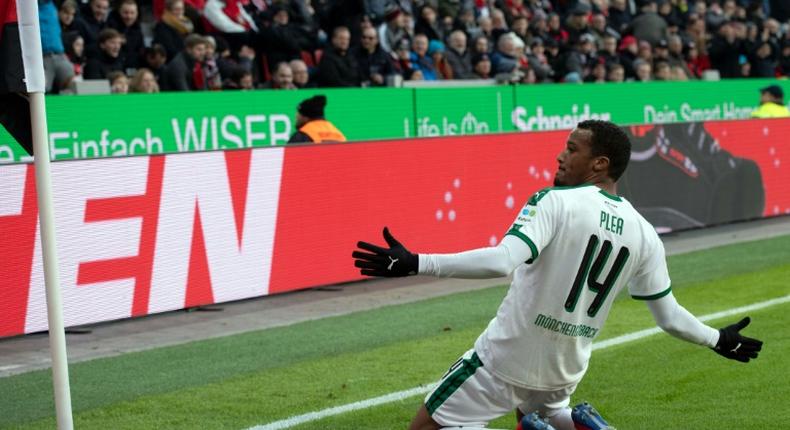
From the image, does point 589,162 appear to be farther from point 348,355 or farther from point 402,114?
point 402,114

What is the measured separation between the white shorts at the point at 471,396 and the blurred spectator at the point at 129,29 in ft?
39.9

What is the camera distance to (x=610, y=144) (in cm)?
550

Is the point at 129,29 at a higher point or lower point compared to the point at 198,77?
higher

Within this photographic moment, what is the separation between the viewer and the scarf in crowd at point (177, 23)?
17562 millimetres

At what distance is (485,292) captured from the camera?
42.4 ft

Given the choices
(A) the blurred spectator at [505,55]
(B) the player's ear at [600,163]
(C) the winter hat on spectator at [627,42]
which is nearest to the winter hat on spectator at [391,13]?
(A) the blurred spectator at [505,55]

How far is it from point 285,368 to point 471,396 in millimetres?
3902

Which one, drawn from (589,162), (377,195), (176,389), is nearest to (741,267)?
(377,195)

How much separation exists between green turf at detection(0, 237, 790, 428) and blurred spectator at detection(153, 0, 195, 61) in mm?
6423

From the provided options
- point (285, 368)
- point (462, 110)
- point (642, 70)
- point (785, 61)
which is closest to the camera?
point (285, 368)

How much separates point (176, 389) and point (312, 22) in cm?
1202

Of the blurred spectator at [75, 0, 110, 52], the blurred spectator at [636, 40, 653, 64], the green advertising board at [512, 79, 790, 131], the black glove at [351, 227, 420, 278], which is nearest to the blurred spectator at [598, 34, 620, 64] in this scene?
the blurred spectator at [636, 40, 653, 64]

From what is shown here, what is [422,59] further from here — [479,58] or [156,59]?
[156,59]

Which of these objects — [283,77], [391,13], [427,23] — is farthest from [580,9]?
[283,77]
